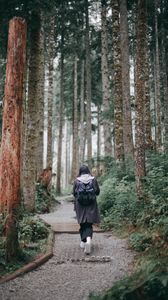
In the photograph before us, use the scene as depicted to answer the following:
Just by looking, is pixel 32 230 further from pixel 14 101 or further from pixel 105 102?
pixel 105 102

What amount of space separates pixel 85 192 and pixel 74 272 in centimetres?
248

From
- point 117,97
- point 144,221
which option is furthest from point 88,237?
point 117,97

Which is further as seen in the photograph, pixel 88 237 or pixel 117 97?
pixel 117 97

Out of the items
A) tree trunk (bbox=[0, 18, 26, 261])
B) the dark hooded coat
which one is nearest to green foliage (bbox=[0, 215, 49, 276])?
the dark hooded coat

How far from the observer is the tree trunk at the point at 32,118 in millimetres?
13617

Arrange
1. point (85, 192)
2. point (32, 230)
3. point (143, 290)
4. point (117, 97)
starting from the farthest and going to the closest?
point (117, 97) → point (32, 230) → point (85, 192) → point (143, 290)

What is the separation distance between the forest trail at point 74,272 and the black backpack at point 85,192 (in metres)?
1.25

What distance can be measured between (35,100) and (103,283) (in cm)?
791

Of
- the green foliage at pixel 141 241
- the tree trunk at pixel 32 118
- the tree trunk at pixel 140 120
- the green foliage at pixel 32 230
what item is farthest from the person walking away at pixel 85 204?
the tree trunk at pixel 32 118

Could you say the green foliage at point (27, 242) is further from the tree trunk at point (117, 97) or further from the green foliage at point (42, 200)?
the tree trunk at point (117, 97)

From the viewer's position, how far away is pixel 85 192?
9961mm

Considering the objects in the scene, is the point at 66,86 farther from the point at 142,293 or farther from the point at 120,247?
the point at 142,293

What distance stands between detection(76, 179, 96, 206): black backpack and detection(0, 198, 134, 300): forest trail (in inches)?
49.2

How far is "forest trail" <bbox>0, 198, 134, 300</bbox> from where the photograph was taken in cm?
652
